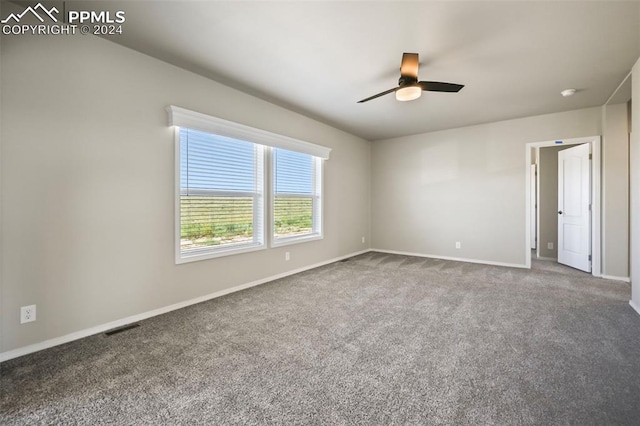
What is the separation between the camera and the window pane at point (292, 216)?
4.26 metres

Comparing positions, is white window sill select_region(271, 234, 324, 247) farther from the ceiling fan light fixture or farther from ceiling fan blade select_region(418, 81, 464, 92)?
ceiling fan blade select_region(418, 81, 464, 92)

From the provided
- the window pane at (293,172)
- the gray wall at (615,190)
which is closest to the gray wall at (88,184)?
the window pane at (293,172)

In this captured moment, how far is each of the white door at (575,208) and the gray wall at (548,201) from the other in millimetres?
567

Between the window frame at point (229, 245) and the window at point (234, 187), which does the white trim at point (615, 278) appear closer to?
the window at point (234, 187)

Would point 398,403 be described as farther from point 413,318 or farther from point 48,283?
point 48,283

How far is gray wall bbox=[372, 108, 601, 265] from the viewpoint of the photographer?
4789 millimetres

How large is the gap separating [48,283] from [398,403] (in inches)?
109

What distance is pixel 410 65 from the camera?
2627mm

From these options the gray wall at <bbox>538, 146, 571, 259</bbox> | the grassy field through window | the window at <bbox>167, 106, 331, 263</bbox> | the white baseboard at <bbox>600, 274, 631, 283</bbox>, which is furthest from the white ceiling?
the white baseboard at <bbox>600, 274, 631, 283</bbox>

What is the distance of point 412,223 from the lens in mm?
6008

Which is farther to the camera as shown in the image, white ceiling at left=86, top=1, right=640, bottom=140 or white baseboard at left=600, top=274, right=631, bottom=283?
white baseboard at left=600, top=274, right=631, bottom=283

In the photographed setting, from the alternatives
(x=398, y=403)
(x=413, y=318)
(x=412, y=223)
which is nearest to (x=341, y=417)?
(x=398, y=403)
